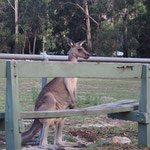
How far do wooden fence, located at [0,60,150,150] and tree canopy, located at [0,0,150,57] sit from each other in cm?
3020

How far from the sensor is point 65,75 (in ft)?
14.6

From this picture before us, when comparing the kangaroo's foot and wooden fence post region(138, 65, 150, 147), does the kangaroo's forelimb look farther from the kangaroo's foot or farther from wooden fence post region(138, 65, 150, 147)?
wooden fence post region(138, 65, 150, 147)

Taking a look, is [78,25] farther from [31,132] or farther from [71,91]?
[31,132]

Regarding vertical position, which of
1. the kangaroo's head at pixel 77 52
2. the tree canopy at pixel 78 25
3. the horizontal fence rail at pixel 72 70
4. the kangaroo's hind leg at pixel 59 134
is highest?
the tree canopy at pixel 78 25

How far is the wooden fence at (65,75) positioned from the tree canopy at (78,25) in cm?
3020

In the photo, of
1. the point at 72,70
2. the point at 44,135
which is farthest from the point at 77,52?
the point at 72,70

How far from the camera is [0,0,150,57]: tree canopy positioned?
122 feet

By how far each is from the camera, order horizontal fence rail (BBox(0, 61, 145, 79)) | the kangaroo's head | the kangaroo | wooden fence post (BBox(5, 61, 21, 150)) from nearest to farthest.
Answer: wooden fence post (BBox(5, 61, 21, 150)) → horizontal fence rail (BBox(0, 61, 145, 79)) → the kangaroo → the kangaroo's head

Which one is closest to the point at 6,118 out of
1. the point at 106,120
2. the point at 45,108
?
the point at 45,108

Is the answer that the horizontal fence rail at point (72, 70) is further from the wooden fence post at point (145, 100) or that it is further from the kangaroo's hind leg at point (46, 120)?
the kangaroo's hind leg at point (46, 120)

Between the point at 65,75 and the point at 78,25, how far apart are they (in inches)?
1691

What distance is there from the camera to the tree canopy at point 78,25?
1464 inches

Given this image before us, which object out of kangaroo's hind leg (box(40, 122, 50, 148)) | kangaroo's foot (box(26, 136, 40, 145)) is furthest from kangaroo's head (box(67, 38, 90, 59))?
kangaroo's hind leg (box(40, 122, 50, 148))

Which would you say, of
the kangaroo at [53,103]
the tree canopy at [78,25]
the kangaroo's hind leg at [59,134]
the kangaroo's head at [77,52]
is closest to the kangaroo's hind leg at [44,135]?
the kangaroo at [53,103]
